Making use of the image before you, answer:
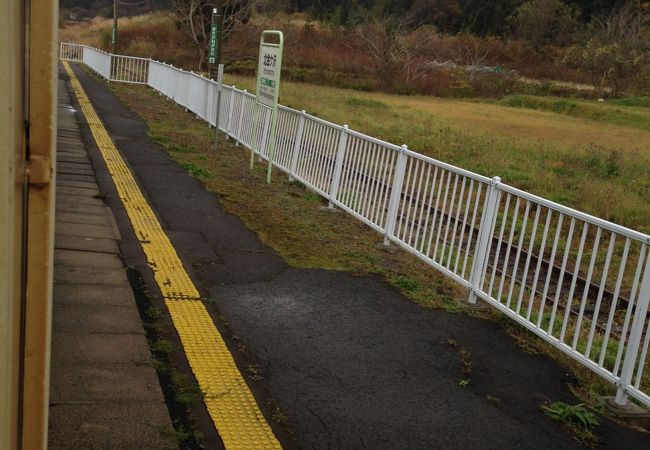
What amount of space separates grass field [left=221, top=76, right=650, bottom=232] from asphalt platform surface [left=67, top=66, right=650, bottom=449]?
22.6 ft

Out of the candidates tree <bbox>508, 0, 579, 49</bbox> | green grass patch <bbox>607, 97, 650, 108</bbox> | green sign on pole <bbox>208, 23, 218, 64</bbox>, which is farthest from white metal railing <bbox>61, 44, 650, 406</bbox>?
tree <bbox>508, 0, 579, 49</bbox>

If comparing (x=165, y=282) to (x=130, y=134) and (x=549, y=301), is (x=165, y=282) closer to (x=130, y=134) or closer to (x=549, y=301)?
(x=549, y=301)

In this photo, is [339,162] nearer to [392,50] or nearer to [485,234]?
[485,234]

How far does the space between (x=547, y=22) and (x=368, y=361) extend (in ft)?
208

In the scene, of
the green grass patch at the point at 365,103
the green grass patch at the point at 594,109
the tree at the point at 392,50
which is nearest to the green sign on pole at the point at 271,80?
the green grass patch at the point at 365,103

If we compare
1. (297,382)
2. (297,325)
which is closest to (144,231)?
(297,325)

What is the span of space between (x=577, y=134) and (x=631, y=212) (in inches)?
624

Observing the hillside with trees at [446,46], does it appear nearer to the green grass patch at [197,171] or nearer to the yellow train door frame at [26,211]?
the green grass patch at [197,171]

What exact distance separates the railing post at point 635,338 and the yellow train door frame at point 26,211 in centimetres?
357

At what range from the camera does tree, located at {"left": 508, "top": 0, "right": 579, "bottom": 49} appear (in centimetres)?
6194

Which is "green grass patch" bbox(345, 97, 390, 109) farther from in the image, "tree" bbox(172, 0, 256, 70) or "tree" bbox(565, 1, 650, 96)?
"tree" bbox(565, 1, 650, 96)

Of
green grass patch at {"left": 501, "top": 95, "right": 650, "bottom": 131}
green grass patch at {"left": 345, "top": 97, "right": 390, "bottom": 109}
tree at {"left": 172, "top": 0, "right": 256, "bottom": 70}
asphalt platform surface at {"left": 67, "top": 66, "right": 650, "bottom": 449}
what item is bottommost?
green grass patch at {"left": 345, "top": 97, "right": 390, "bottom": 109}

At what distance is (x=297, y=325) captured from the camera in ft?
16.2

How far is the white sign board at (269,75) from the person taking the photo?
9953 millimetres
